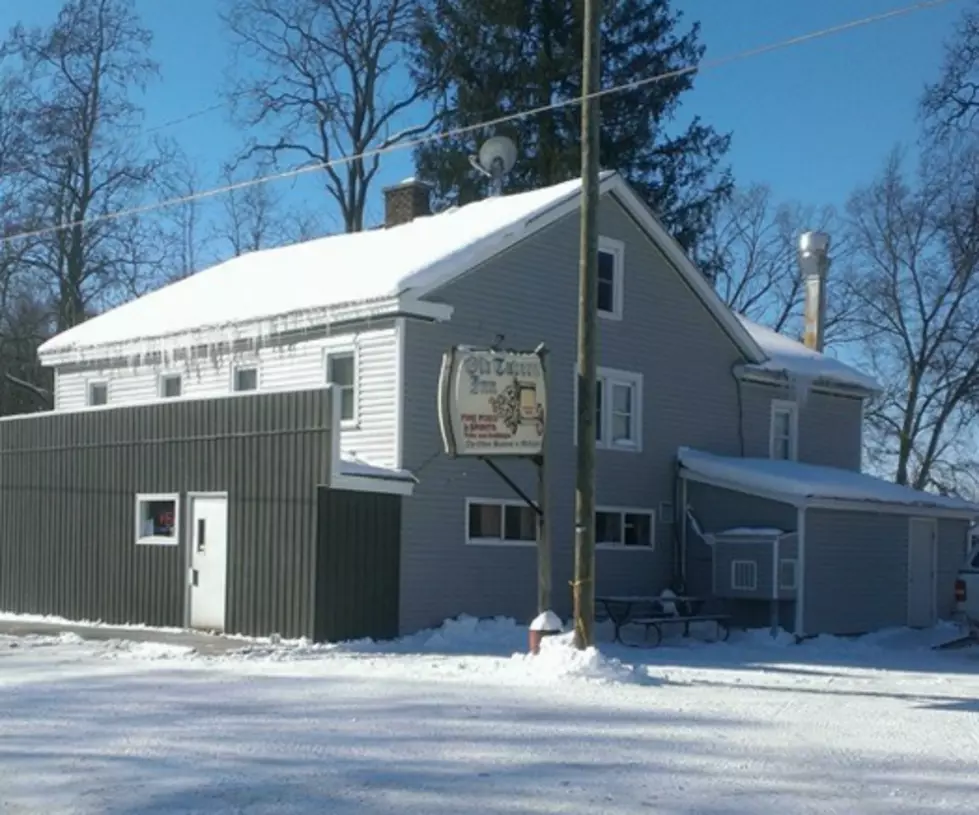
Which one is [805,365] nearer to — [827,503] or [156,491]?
[827,503]

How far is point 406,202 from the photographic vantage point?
94.2ft

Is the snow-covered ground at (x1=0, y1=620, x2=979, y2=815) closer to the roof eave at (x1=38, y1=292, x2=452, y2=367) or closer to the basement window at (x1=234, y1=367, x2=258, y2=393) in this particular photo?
the roof eave at (x1=38, y1=292, x2=452, y2=367)

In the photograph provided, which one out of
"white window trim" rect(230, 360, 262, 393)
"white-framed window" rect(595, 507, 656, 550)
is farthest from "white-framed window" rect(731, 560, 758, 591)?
"white window trim" rect(230, 360, 262, 393)

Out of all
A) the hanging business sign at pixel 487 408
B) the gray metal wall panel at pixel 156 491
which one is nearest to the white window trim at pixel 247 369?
the gray metal wall panel at pixel 156 491

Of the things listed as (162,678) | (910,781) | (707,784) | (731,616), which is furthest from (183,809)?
(731,616)

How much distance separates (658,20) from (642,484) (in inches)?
925

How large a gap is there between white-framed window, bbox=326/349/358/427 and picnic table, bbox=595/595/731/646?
16.4ft

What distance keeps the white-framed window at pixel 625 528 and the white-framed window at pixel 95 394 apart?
10.0 metres

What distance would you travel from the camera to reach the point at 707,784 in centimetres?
960

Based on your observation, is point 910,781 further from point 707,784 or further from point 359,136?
point 359,136

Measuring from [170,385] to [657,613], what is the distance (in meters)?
9.89

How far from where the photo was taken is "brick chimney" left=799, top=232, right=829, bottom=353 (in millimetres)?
33375

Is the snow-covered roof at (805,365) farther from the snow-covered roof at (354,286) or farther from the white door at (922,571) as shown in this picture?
the white door at (922,571)

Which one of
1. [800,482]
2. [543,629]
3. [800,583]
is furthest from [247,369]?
[800,583]
